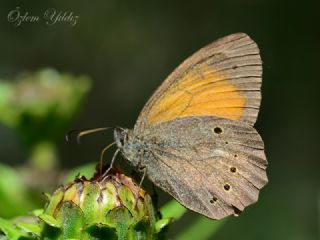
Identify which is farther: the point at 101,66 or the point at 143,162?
the point at 101,66

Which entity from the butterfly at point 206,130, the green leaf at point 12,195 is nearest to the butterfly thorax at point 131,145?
the butterfly at point 206,130

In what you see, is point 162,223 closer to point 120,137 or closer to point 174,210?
point 174,210

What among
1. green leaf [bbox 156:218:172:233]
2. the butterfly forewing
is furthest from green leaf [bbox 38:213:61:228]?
the butterfly forewing

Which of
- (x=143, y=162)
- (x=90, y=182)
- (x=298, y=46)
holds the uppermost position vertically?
(x=90, y=182)

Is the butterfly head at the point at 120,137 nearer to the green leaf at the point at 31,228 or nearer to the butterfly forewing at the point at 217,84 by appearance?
the butterfly forewing at the point at 217,84

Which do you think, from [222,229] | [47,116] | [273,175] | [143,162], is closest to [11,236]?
[143,162]

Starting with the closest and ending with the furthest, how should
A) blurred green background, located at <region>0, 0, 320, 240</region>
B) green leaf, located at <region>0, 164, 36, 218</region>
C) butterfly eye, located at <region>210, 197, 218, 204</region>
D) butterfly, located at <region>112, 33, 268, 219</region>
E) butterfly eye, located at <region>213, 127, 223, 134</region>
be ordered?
butterfly eye, located at <region>210, 197, 218, 204</region> < butterfly, located at <region>112, 33, 268, 219</region> < butterfly eye, located at <region>213, 127, 223, 134</region> < green leaf, located at <region>0, 164, 36, 218</region> < blurred green background, located at <region>0, 0, 320, 240</region>

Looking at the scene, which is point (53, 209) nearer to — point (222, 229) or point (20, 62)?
point (222, 229)

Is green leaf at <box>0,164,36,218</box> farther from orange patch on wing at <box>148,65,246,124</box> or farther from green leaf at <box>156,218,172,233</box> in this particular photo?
green leaf at <box>156,218,172,233</box>
